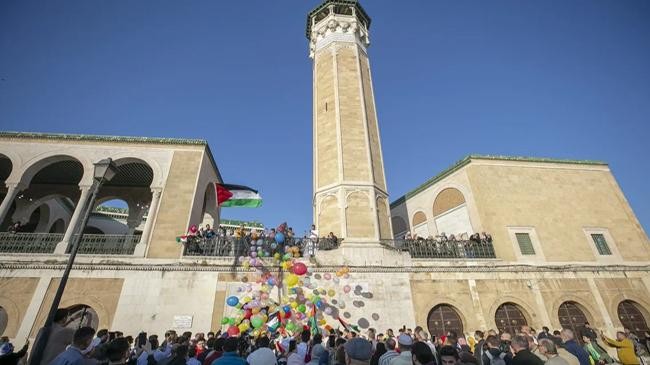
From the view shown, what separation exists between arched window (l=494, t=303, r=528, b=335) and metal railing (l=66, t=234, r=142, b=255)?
1452 cm

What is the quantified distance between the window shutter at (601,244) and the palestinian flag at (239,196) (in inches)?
660

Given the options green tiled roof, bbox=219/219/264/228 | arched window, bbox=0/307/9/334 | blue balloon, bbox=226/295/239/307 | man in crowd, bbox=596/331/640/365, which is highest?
green tiled roof, bbox=219/219/264/228

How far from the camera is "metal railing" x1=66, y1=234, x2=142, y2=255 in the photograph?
11.0m

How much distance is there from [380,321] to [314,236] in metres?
3.99

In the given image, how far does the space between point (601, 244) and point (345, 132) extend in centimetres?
1382

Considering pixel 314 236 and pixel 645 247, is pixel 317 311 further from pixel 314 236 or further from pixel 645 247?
pixel 645 247

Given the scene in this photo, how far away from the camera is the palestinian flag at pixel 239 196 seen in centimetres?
1455

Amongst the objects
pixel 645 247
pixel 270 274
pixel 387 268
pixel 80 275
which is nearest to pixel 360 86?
pixel 387 268

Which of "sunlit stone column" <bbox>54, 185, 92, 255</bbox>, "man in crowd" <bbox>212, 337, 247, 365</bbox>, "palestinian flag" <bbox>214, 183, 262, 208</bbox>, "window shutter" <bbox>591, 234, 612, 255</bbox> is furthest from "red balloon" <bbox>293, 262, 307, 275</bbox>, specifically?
"window shutter" <bbox>591, 234, 612, 255</bbox>

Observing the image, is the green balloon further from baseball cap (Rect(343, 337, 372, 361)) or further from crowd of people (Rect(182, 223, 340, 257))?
baseball cap (Rect(343, 337, 372, 361))

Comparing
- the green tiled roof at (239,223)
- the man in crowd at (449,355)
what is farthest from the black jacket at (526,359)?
the green tiled roof at (239,223)

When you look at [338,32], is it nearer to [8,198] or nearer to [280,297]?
[280,297]

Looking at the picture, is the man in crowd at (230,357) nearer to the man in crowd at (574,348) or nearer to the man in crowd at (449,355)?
the man in crowd at (449,355)

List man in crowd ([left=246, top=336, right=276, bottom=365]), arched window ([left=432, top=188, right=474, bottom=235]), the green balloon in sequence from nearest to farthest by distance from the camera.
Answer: man in crowd ([left=246, top=336, right=276, bottom=365]) → the green balloon → arched window ([left=432, top=188, right=474, bottom=235])
